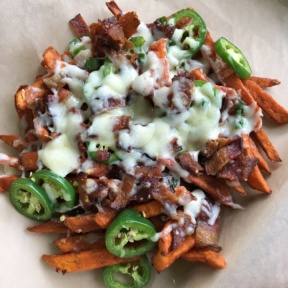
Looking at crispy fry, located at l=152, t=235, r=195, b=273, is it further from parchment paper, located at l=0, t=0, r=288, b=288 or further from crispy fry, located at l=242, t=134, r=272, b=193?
crispy fry, located at l=242, t=134, r=272, b=193

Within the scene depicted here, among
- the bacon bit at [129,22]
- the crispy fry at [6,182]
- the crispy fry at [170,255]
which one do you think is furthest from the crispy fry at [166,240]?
the bacon bit at [129,22]

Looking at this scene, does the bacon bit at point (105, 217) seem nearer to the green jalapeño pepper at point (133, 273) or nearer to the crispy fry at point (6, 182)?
the green jalapeño pepper at point (133, 273)

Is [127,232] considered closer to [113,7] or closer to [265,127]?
[265,127]

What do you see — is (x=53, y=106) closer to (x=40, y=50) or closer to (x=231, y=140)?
(x=40, y=50)

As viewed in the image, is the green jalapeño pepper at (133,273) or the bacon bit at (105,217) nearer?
the bacon bit at (105,217)

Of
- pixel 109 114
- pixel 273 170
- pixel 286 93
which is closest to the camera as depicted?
pixel 109 114

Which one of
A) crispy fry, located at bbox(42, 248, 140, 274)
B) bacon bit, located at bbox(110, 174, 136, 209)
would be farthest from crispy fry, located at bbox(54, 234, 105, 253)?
bacon bit, located at bbox(110, 174, 136, 209)

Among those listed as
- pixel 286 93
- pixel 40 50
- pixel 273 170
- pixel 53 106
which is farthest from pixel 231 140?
pixel 40 50
